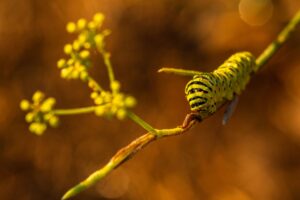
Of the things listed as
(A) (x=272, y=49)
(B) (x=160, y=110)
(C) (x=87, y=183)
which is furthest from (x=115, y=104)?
(B) (x=160, y=110)

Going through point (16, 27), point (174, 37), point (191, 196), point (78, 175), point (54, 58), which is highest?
point (16, 27)

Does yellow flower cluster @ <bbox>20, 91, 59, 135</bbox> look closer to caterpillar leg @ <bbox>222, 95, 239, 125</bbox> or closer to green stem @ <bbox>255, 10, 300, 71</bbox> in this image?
caterpillar leg @ <bbox>222, 95, 239, 125</bbox>

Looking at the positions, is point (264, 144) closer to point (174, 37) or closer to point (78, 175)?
point (174, 37)

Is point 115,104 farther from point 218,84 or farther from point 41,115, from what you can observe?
point 218,84

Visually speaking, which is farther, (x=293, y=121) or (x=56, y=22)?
(x=56, y=22)

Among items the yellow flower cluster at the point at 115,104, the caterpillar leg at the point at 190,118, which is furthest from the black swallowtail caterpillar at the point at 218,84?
the yellow flower cluster at the point at 115,104

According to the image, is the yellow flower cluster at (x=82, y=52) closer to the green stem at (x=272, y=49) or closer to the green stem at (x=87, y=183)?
the green stem at (x=87, y=183)

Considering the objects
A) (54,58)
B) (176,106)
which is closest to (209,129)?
(176,106)
